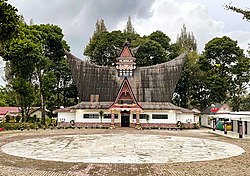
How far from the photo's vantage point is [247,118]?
23406 mm

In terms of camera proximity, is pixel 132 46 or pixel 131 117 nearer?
pixel 131 117

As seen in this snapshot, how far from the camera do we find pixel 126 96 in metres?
34.0

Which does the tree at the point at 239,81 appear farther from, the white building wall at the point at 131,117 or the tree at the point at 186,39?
the tree at the point at 186,39

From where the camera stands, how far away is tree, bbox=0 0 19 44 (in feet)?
22.6

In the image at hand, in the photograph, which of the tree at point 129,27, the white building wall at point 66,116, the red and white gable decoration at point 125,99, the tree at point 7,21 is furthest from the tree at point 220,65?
the tree at point 7,21

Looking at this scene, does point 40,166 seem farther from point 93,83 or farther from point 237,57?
point 237,57

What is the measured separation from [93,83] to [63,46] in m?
9.10

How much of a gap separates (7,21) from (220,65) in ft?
128

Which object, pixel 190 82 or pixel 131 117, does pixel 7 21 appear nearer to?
pixel 131 117

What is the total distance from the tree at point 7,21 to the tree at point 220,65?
36.5m

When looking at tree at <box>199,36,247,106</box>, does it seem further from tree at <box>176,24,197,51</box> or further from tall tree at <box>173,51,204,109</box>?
tree at <box>176,24,197,51</box>

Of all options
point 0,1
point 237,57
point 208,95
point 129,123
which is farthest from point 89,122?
point 0,1

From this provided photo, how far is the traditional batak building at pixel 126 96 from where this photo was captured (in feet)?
112

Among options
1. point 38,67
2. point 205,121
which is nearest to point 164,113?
point 205,121
